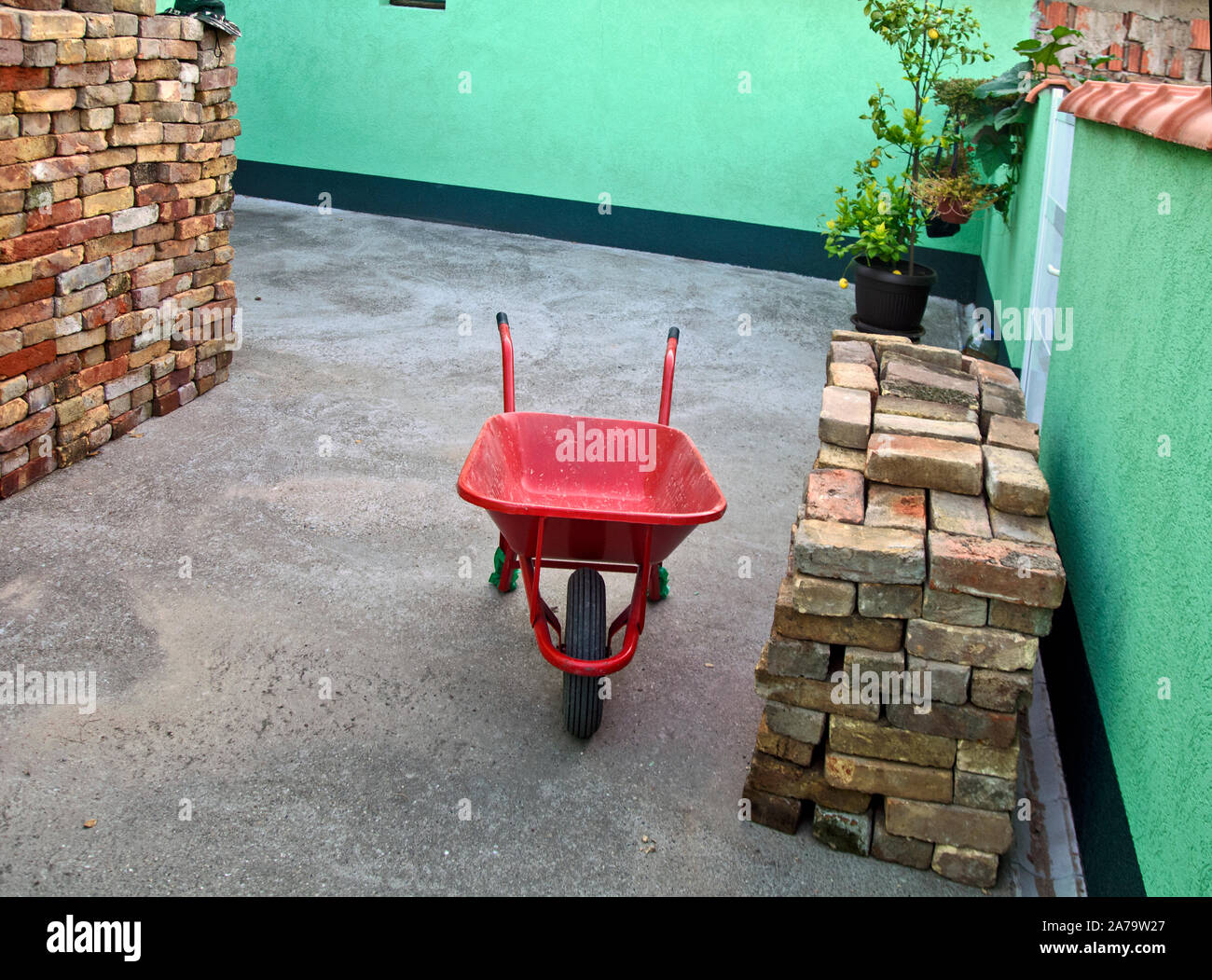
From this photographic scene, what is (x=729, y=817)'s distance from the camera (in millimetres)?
3014

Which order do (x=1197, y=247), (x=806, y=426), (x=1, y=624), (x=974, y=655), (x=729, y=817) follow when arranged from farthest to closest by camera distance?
(x=806, y=426) < (x=1, y=624) < (x=729, y=817) < (x=974, y=655) < (x=1197, y=247)

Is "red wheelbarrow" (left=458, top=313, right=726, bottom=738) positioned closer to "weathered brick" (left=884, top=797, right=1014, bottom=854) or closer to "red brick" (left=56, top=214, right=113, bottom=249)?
"weathered brick" (left=884, top=797, right=1014, bottom=854)

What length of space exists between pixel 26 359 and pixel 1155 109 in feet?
13.9

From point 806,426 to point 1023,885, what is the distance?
11.9 ft

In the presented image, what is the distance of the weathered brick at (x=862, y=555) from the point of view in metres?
2.67

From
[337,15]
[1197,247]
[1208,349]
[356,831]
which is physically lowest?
[356,831]

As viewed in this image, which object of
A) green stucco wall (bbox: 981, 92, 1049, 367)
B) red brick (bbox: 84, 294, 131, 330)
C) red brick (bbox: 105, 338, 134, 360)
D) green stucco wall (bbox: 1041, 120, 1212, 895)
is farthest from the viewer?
green stucco wall (bbox: 981, 92, 1049, 367)

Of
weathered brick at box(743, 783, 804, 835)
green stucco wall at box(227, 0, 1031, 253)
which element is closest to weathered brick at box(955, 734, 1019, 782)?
weathered brick at box(743, 783, 804, 835)

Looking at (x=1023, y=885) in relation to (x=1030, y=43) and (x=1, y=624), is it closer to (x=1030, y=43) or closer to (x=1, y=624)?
(x=1, y=624)

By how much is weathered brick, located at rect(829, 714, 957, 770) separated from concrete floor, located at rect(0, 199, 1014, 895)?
0.32 m

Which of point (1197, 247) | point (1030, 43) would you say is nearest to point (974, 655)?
point (1197, 247)

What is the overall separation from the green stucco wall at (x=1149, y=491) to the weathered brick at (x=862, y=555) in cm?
52

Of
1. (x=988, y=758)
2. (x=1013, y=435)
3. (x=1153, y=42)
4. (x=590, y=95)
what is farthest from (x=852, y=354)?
(x=590, y=95)

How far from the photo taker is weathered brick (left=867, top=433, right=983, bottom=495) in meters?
2.98
